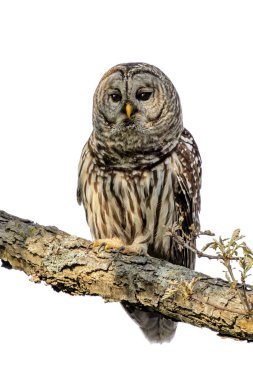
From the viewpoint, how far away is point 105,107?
6449mm

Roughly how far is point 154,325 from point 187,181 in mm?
1356

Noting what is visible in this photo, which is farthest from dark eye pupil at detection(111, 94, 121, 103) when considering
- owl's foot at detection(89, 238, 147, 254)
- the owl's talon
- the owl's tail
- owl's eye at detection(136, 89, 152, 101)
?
the owl's tail

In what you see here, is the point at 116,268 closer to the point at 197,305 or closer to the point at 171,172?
the point at 197,305

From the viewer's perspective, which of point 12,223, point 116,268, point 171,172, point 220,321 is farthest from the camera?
point 171,172

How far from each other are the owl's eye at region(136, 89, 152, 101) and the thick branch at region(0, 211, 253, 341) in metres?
1.67

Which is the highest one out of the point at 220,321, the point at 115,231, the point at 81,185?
the point at 81,185

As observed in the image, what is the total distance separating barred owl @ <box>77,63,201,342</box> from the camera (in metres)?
6.21

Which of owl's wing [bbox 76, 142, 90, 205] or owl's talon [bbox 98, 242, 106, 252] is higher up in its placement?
owl's wing [bbox 76, 142, 90, 205]

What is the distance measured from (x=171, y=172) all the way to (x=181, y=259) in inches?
31.6

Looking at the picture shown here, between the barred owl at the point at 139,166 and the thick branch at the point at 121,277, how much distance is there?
934 millimetres

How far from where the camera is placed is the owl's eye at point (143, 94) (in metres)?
6.47

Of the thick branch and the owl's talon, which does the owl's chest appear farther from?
the thick branch

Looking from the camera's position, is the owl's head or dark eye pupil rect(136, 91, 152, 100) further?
dark eye pupil rect(136, 91, 152, 100)

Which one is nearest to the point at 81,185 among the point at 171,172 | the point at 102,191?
the point at 102,191
